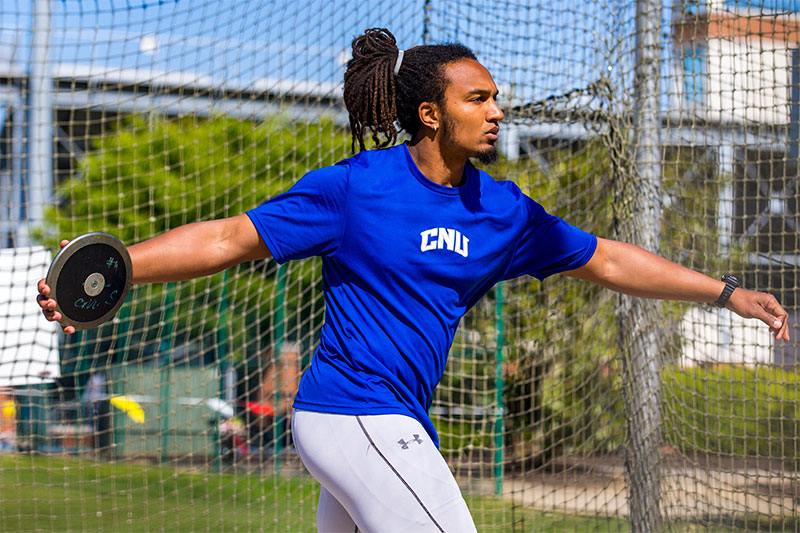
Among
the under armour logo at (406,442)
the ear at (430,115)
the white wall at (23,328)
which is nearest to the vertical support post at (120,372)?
the white wall at (23,328)

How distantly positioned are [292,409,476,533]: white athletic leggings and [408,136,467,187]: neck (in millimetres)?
716

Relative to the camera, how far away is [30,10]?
551cm

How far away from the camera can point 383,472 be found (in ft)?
6.97

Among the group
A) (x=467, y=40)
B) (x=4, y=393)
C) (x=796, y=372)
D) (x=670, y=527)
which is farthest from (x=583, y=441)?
(x=4, y=393)

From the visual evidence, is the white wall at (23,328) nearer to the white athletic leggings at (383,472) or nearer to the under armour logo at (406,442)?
the white athletic leggings at (383,472)

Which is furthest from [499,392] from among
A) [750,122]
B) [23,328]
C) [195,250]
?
[195,250]

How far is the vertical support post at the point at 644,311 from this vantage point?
15.5 ft

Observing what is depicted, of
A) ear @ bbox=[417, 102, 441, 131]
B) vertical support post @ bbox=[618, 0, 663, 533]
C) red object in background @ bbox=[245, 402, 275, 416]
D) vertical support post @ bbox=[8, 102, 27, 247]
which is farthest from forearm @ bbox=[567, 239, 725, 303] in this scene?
red object in background @ bbox=[245, 402, 275, 416]

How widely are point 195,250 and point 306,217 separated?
0.31 metres

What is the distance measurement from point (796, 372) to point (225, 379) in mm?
5098

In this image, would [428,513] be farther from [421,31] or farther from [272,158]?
[272,158]

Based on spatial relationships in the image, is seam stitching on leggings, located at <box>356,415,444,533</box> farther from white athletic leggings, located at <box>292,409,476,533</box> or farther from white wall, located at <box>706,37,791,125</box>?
white wall, located at <box>706,37,791,125</box>

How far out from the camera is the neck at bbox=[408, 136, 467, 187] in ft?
8.13

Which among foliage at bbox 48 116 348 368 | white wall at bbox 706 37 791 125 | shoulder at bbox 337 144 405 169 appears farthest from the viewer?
foliage at bbox 48 116 348 368
